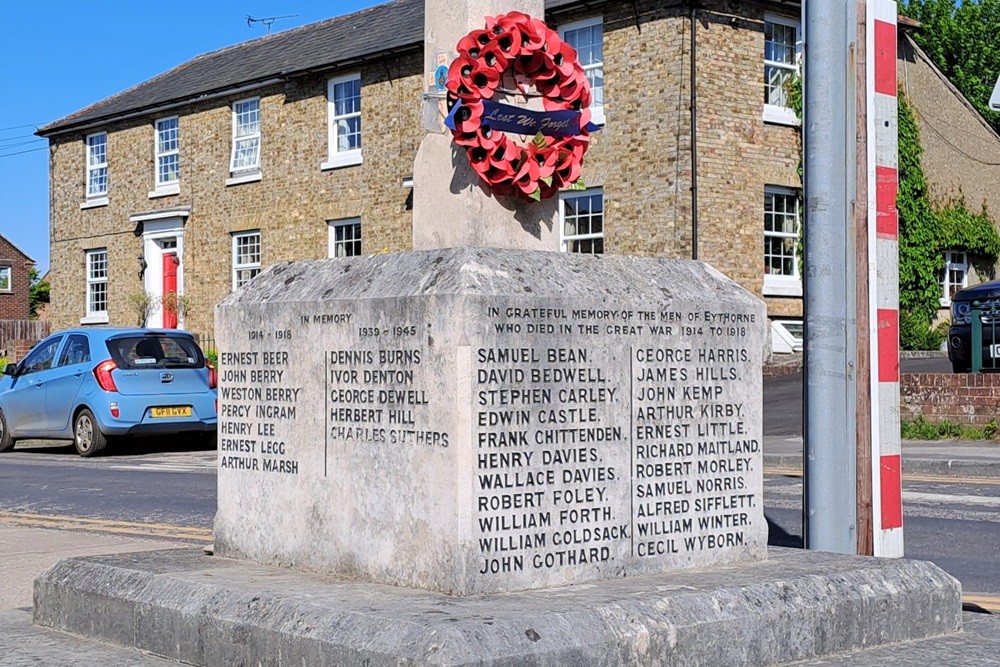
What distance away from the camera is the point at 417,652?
3.67 metres

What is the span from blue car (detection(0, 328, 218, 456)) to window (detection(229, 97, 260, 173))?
1408 centimetres

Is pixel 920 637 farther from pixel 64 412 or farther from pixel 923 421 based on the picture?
pixel 64 412

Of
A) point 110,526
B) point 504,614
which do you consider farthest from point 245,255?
point 504,614

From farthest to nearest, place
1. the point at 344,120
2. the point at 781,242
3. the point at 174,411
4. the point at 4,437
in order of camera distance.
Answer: the point at 344,120, the point at 781,242, the point at 4,437, the point at 174,411

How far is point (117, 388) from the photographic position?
1688 cm

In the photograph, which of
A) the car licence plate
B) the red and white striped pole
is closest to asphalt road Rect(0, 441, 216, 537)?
the car licence plate

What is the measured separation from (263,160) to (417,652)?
28.6 meters

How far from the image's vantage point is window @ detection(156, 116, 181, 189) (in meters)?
33.8

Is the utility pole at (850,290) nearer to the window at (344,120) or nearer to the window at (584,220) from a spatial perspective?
the window at (584,220)

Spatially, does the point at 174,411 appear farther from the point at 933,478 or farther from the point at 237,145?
the point at 237,145

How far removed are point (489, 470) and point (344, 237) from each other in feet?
84.9

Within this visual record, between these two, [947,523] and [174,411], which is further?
[174,411]

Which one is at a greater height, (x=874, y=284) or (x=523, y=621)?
(x=874, y=284)

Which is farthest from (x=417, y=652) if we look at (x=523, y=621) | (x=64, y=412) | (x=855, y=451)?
(x=64, y=412)
